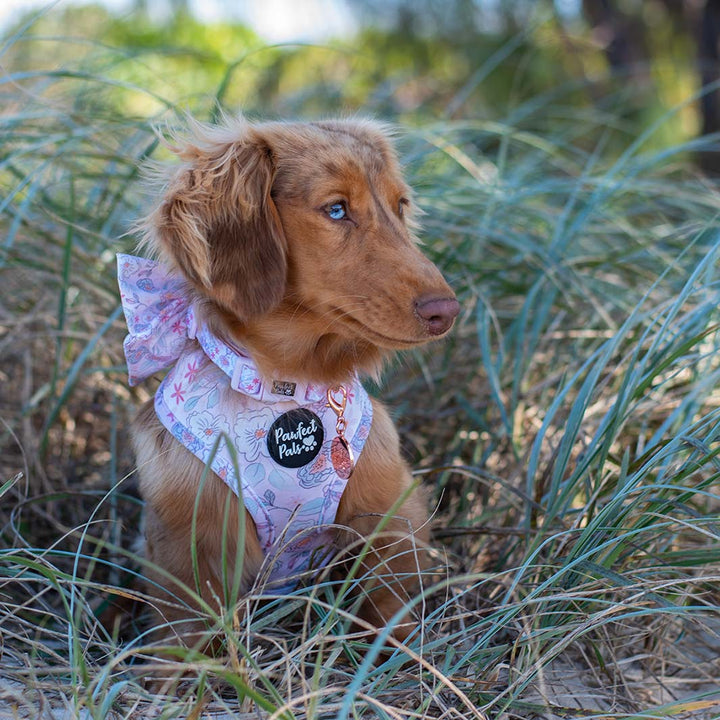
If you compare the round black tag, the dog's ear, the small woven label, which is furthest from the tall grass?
the dog's ear

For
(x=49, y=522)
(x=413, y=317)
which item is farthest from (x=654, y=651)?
(x=49, y=522)

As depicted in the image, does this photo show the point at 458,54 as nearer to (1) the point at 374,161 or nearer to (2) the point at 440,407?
(2) the point at 440,407

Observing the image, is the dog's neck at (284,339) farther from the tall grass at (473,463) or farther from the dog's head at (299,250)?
the tall grass at (473,463)

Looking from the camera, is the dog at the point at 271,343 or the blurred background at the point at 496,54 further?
the blurred background at the point at 496,54

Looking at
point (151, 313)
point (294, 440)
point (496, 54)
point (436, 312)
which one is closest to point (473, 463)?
point (294, 440)

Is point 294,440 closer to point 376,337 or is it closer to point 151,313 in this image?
point 376,337

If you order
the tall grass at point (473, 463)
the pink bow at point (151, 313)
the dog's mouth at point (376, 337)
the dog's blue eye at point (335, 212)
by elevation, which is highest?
the dog's blue eye at point (335, 212)

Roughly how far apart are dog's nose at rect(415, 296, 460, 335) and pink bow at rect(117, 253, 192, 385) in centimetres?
60

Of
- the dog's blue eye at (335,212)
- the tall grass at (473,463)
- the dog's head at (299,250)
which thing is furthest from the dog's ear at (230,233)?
the tall grass at (473,463)

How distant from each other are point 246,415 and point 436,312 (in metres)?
0.53

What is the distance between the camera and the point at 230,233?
2.03m

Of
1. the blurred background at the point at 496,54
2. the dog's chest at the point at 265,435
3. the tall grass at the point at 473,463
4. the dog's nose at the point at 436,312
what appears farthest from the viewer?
the blurred background at the point at 496,54

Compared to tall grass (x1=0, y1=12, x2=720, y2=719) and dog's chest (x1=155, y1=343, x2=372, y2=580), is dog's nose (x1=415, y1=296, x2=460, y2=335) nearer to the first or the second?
dog's chest (x1=155, y1=343, x2=372, y2=580)

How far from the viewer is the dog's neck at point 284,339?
82.5 inches
